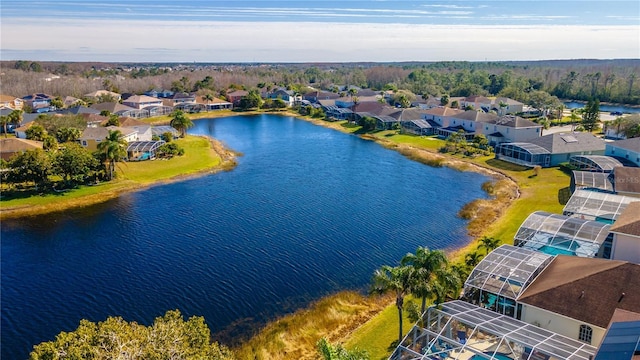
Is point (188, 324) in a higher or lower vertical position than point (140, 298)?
higher

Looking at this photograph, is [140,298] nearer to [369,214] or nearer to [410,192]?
[369,214]

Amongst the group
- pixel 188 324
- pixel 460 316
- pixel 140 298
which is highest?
pixel 188 324

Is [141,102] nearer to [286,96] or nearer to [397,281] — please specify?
[286,96]

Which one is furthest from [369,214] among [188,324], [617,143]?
[617,143]

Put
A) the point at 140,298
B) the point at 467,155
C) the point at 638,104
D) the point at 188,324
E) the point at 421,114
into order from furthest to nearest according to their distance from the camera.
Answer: the point at 638,104, the point at 421,114, the point at 467,155, the point at 140,298, the point at 188,324

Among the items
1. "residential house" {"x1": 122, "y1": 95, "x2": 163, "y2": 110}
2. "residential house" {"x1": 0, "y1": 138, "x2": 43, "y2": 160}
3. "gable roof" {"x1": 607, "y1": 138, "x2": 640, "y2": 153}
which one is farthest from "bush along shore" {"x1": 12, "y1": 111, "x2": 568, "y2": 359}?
"residential house" {"x1": 122, "y1": 95, "x2": 163, "y2": 110}

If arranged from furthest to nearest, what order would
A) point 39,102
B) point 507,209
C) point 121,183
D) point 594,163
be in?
point 39,102 < point 121,183 < point 594,163 < point 507,209

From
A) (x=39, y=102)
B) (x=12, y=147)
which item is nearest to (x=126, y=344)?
(x=12, y=147)

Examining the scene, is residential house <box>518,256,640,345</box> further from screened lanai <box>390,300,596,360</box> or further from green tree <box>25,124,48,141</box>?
green tree <box>25,124,48,141</box>
